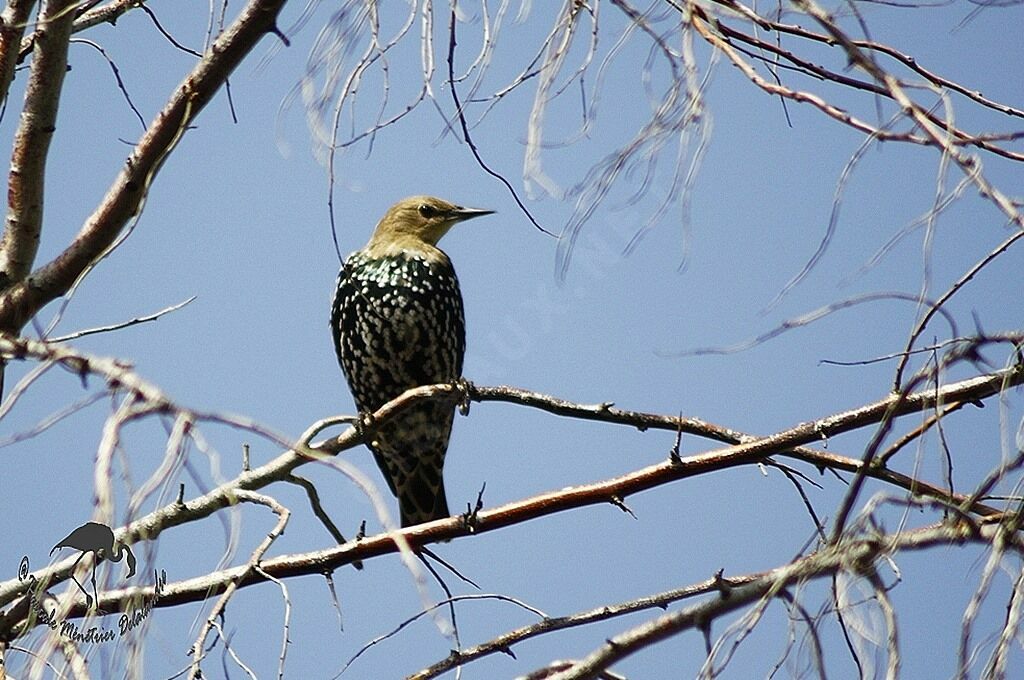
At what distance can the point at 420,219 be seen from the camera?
22.7 ft

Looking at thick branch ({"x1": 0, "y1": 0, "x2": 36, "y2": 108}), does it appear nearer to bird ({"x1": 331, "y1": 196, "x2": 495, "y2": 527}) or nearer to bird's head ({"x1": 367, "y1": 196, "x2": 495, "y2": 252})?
bird ({"x1": 331, "y1": 196, "x2": 495, "y2": 527})

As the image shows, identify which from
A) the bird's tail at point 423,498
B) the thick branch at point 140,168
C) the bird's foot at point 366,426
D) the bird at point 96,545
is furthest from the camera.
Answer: the bird's tail at point 423,498

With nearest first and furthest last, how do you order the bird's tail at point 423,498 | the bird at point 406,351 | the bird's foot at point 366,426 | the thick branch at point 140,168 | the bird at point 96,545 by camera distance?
the bird at point 96,545
the thick branch at point 140,168
the bird's foot at point 366,426
the bird at point 406,351
the bird's tail at point 423,498

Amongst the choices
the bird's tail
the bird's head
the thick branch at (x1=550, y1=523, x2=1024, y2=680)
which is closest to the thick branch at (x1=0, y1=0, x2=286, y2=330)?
the thick branch at (x1=550, y1=523, x2=1024, y2=680)

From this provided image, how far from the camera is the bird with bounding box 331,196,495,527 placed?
607cm

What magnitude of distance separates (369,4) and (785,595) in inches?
53.0

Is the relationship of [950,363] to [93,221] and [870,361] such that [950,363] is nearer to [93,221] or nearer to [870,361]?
[870,361]

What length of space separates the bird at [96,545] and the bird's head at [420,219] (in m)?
4.22

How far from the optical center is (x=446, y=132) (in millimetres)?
2420

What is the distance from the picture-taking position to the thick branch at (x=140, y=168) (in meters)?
3.15

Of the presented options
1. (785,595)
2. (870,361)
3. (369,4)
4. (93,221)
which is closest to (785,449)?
(870,361)

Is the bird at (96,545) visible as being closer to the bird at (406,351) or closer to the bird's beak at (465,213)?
the bird at (406,351)

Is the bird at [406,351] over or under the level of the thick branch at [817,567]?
over

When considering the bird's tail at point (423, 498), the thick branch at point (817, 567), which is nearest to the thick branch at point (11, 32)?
the thick branch at point (817, 567)
